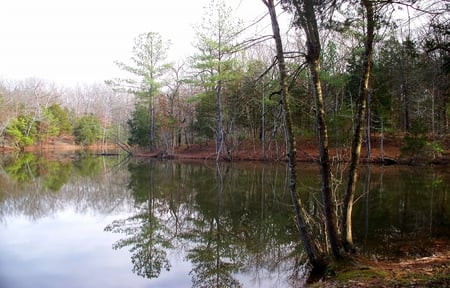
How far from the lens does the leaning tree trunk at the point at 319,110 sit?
6000mm

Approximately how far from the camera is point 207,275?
740 centimetres

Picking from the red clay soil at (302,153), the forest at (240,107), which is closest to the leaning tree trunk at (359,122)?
the forest at (240,107)

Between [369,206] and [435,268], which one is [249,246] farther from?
[369,206]

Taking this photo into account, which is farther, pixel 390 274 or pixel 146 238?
pixel 146 238

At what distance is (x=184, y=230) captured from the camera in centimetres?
1090

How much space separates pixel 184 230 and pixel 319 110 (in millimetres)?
6204

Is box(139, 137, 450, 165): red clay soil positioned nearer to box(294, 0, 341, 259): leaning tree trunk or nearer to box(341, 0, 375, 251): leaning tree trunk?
box(341, 0, 375, 251): leaning tree trunk

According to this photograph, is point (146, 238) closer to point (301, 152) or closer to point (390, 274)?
point (390, 274)

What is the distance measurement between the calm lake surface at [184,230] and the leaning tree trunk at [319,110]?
1109mm

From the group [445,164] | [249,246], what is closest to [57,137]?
[445,164]

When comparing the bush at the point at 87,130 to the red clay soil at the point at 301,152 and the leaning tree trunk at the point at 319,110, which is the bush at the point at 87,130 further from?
the leaning tree trunk at the point at 319,110

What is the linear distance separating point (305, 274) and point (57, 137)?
62257 mm

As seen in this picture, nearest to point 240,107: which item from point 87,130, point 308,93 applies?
point 308,93

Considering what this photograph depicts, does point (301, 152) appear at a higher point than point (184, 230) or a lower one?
higher
